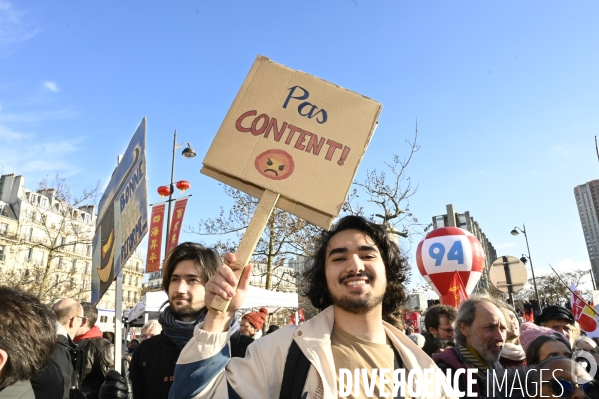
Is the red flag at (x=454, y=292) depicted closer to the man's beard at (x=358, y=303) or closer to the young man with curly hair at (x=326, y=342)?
the young man with curly hair at (x=326, y=342)

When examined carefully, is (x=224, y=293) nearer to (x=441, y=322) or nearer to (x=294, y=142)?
(x=294, y=142)

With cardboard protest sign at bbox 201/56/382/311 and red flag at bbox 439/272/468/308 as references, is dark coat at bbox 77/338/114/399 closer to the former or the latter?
cardboard protest sign at bbox 201/56/382/311

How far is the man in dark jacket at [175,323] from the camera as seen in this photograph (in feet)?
8.19

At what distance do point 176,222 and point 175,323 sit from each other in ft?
33.2

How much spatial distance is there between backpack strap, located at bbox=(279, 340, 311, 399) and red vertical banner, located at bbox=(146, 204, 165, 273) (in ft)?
33.1

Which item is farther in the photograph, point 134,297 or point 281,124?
point 134,297

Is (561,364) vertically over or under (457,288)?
under

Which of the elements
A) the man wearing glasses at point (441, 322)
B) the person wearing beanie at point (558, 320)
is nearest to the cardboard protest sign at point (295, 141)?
the man wearing glasses at point (441, 322)

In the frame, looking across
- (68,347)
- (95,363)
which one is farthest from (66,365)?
(95,363)

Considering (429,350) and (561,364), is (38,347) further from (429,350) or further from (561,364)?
(429,350)

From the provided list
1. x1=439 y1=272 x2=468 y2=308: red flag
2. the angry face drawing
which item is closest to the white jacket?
the angry face drawing

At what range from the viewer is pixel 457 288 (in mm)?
9898

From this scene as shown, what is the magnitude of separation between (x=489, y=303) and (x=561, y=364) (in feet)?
3.11

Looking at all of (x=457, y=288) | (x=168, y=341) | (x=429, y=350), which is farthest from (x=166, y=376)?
(x=457, y=288)
